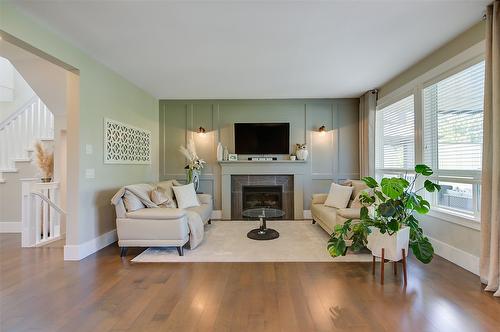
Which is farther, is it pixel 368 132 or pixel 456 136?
pixel 368 132

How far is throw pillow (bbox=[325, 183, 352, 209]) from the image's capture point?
13.4 feet

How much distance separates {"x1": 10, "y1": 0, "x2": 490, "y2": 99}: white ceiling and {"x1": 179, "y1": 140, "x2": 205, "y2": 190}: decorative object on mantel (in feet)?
5.14

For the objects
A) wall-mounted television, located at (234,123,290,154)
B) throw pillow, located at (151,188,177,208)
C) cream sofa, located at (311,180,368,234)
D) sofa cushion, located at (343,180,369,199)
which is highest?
wall-mounted television, located at (234,123,290,154)

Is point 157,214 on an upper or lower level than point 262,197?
upper

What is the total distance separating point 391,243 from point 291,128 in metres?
3.49

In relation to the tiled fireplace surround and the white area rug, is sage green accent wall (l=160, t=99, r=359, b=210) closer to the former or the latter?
the tiled fireplace surround

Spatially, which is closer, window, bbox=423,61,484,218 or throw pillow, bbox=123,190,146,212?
window, bbox=423,61,484,218

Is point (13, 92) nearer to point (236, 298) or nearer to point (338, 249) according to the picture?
point (236, 298)

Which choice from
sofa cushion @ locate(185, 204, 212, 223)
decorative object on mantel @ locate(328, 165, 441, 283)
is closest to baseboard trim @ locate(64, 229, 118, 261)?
sofa cushion @ locate(185, 204, 212, 223)

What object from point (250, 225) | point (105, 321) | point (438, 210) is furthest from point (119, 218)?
point (438, 210)

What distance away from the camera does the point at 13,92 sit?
492cm

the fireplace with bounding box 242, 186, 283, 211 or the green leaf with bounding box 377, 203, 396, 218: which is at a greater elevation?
the green leaf with bounding box 377, 203, 396, 218

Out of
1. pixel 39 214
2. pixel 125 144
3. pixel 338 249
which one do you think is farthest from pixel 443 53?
pixel 39 214

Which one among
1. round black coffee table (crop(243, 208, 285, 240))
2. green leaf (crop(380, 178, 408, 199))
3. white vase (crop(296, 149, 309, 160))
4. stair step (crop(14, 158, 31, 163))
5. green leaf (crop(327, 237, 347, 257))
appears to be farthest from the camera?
white vase (crop(296, 149, 309, 160))
